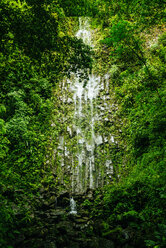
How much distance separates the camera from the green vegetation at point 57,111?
287 centimetres

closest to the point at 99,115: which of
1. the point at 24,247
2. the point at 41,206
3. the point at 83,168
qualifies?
the point at 83,168

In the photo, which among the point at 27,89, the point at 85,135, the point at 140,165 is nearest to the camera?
the point at 140,165

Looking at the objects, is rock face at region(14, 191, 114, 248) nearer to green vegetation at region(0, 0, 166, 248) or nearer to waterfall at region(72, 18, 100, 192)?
green vegetation at region(0, 0, 166, 248)

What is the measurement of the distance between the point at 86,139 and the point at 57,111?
2.02 metres

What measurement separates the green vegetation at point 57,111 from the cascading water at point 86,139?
56 centimetres

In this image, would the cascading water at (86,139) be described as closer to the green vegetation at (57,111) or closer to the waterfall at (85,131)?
the waterfall at (85,131)

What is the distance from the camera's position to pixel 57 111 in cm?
823

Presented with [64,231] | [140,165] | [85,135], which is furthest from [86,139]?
[64,231]

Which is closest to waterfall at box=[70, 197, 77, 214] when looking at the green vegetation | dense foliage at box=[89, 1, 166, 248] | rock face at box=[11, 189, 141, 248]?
rock face at box=[11, 189, 141, 248]

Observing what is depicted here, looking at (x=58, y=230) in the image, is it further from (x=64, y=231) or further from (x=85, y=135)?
(x=85, y=135)

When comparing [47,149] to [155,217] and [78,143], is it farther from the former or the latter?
[155,217]

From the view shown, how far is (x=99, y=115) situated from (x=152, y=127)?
403 cm

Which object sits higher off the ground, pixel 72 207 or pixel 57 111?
pixel 57 111

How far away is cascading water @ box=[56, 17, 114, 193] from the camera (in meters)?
6.80
